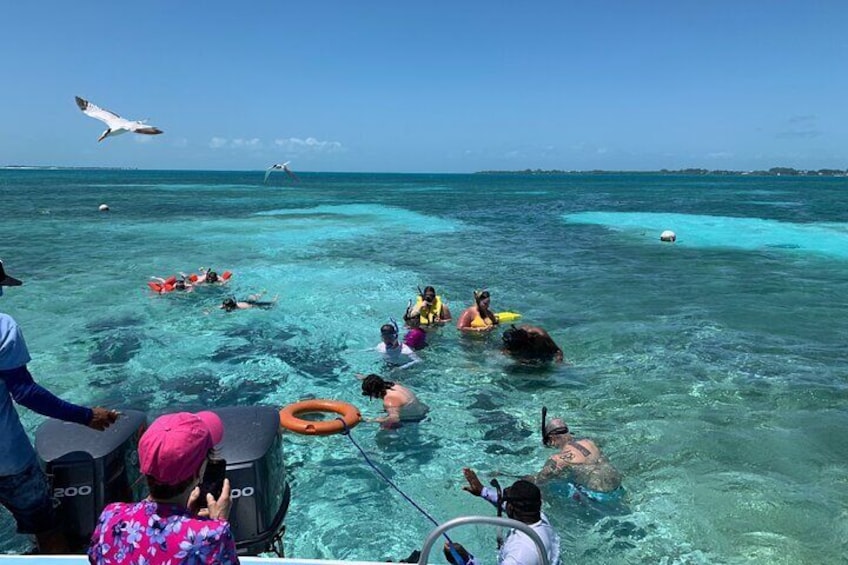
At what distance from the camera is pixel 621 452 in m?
7.18

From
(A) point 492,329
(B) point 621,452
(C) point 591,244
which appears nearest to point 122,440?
(B) point 621,452

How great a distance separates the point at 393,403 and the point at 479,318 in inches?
168

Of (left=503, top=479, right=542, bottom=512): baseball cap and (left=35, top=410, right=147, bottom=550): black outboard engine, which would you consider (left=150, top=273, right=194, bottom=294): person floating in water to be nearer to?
(left=35, top=410, right=147, bottom=550): black outboard engine

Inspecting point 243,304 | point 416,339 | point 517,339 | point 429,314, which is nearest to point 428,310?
point 429,314

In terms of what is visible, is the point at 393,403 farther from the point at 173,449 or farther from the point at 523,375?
the point at 173,449

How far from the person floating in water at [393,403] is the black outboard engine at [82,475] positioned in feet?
12.5

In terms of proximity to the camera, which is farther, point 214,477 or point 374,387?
point 374,387

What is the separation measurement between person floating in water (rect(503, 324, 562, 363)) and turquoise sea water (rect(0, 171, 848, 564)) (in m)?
0.30

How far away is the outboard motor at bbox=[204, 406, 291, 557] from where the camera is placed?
12.9 feet

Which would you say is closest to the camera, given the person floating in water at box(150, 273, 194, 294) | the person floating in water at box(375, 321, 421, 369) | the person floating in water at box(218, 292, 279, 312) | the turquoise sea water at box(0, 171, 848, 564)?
the turquoise sea water at box(0, 171, 848, 564)

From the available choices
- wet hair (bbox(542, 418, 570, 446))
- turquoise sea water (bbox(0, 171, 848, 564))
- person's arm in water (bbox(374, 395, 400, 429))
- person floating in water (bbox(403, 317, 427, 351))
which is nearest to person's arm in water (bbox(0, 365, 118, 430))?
turquoise sea water (bbox(0, 171, 848, 564))

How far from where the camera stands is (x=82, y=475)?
391cm

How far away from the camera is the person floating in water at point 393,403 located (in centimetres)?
761

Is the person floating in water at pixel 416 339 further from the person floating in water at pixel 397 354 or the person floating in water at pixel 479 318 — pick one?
the person floating in water at pixel 479 318
